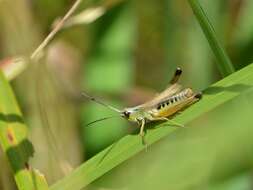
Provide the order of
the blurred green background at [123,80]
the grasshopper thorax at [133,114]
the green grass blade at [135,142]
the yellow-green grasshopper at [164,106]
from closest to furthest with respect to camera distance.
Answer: the blurred green background at [123,80] < the green grass blade at [135,142] < the yellow-green grasshopper at [164,106] < the grasshopper thorax at [133,114]

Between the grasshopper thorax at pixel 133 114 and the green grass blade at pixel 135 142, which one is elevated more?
the green grass blade at pixel 135 142

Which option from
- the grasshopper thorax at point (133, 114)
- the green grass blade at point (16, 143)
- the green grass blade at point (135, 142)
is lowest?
the grasshopper thorax at point (133, 114)

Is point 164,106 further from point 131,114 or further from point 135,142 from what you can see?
point 135,142

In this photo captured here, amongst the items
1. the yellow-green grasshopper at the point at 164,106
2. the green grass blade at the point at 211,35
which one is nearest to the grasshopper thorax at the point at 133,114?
the yellow-green grasshopper at the point at 164,106

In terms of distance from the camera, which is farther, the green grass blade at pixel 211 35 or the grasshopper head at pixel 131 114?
the grasshopper head at pixel 131 114

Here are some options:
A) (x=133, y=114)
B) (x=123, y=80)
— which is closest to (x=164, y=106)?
(x=133, y=114)

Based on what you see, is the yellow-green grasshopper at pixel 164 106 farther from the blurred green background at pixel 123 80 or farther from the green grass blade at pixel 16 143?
the green grass blade at pixel 16 143

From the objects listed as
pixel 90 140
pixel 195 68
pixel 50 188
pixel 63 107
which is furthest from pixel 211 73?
pixel 50 188

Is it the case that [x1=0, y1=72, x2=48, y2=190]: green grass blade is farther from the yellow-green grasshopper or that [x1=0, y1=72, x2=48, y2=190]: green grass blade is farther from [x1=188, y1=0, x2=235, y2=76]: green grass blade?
[x1=188, y1=0, x2=235, y2=76]: green grass blade
